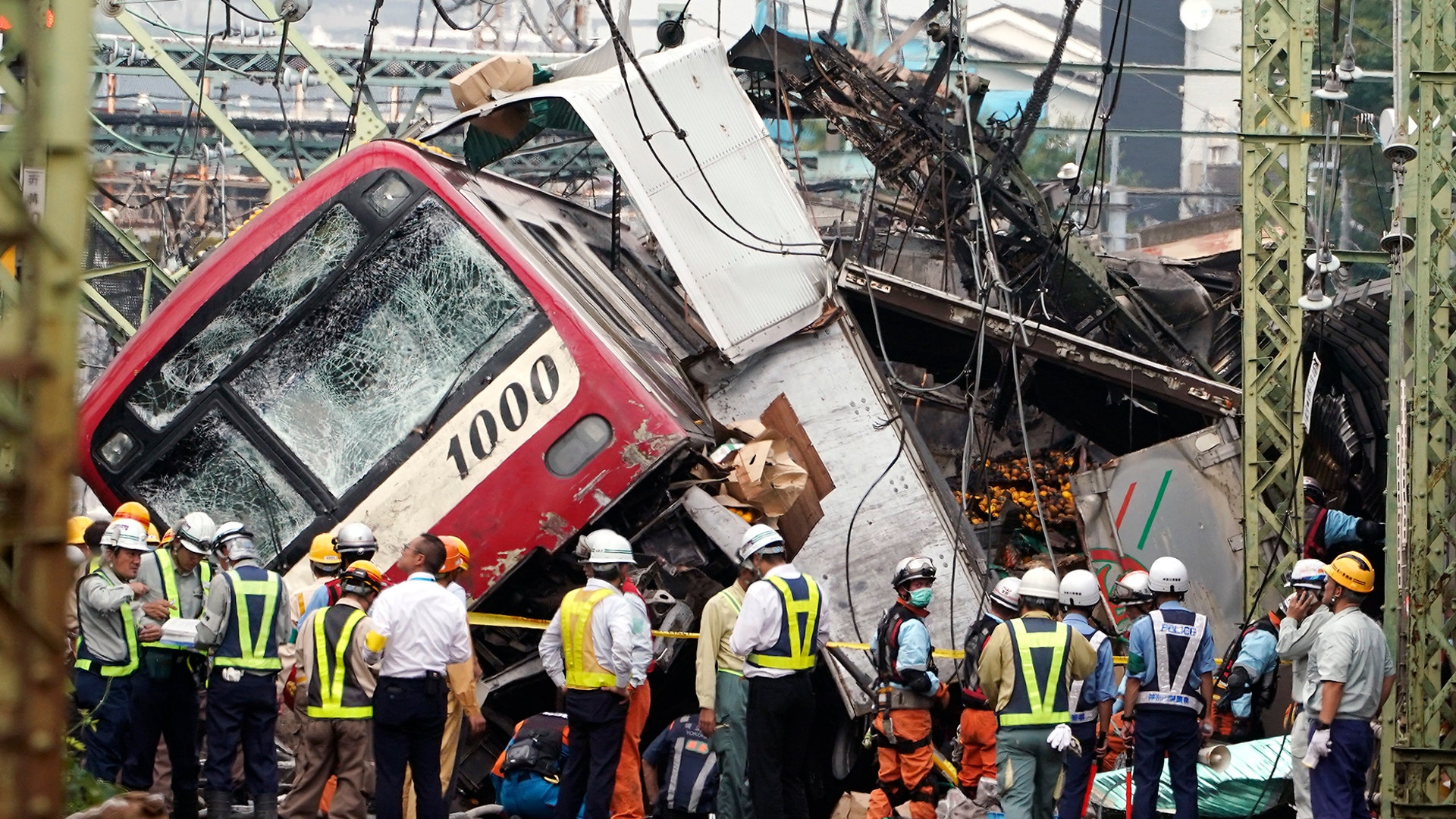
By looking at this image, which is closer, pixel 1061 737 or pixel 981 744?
pixel 1061 737

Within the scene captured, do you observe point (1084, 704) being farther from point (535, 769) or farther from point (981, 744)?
point (535, 769)

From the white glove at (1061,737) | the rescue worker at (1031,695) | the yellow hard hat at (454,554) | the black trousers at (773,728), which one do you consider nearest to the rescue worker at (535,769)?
the yellow hard hat at (454,554)

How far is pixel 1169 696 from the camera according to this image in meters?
8.53

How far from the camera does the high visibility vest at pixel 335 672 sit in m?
8.01

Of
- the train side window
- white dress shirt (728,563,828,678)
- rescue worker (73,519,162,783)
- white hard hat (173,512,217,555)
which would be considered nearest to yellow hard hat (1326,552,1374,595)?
white dress shirt (728,563,828,678)

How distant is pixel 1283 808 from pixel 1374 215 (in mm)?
27114

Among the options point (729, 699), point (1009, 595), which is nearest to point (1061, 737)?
point (1009, 595)

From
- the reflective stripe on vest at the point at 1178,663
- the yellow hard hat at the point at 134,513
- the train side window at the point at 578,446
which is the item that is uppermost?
the train side window at the point at 578,446

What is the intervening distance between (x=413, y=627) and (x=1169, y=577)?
371 centimetres

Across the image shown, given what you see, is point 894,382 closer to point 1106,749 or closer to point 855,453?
point 855,453

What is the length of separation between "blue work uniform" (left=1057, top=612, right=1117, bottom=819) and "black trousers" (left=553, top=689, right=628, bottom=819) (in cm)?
223

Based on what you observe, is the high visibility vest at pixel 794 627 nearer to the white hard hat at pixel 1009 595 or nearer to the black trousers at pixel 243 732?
the white hard hat at pixel 1009 595

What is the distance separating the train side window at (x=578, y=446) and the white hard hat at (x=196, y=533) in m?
1.75

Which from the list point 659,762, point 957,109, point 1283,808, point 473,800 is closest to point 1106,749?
point 1283,808
